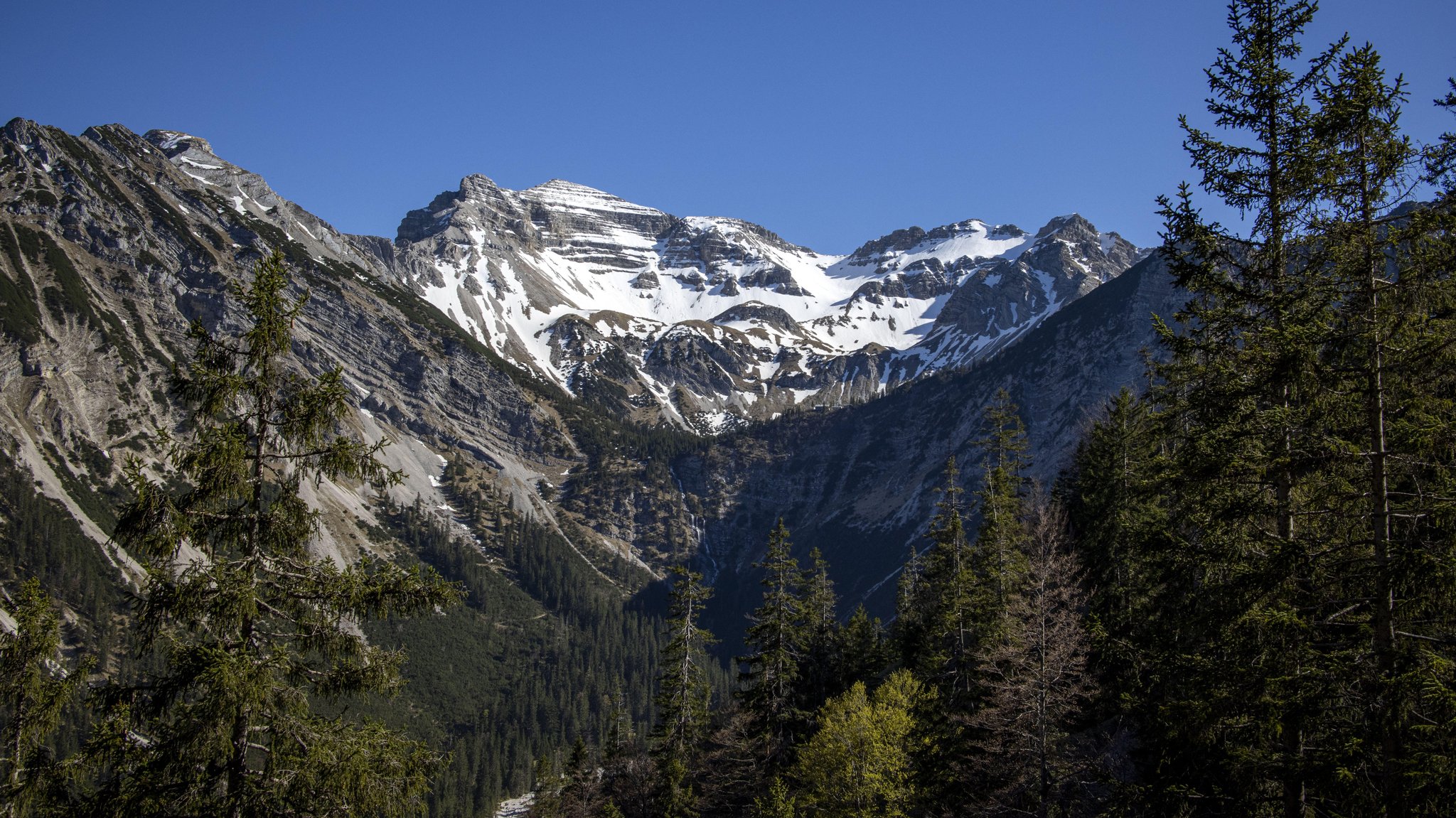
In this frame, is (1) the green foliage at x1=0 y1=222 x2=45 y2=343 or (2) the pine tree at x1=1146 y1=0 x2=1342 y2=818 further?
(1) the green foliage at x1=0 y1=222 x2=45 y2=343

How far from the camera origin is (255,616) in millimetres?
10914

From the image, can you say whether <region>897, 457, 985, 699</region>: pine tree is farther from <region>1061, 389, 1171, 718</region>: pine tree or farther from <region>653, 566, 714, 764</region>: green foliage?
<region>653, 566, 714, 764</region>: green foliage

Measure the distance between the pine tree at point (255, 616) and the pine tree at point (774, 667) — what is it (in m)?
25.6

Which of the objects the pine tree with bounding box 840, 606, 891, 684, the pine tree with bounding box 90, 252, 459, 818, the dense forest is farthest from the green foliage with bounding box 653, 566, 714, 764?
the pine tree with bounding box 90, 252, 459, 818

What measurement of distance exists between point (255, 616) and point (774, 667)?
28.9 metres

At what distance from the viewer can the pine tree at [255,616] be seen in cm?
1034

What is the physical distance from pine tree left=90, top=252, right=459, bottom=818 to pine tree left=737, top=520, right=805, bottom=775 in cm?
2559

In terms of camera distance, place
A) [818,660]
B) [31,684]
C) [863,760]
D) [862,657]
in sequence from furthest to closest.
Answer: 1. [862,657]
2. [818,660]
3. [863,760]
4. [31,684]

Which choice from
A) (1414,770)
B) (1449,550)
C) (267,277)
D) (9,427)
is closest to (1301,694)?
(1414,770)

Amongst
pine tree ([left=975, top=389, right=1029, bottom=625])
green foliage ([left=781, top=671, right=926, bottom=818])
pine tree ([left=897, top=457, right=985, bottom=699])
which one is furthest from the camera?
pine tree ([left=897, top=457, right=985, bottom=699])

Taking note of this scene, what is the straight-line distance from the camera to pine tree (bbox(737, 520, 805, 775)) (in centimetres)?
3644

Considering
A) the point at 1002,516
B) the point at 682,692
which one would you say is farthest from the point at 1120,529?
the point at 682,692

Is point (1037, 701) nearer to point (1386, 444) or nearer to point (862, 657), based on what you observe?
point (1386, 444)

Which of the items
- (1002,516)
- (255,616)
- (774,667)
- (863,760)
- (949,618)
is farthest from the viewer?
(774,667)
